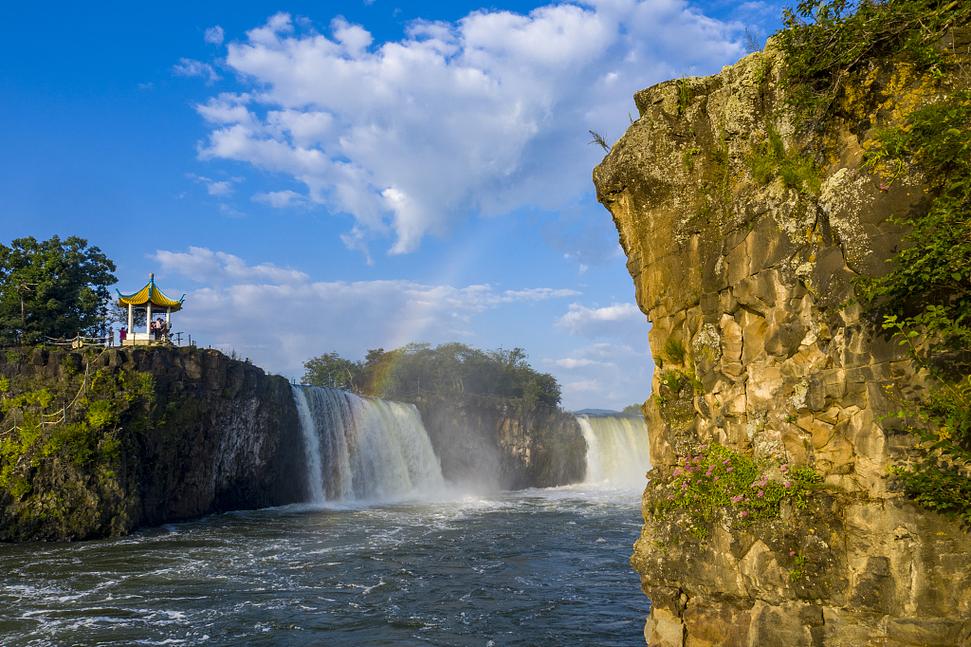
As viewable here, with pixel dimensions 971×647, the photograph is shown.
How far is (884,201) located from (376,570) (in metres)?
15.1

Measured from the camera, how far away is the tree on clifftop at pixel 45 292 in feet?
105

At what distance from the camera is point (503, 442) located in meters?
47.7

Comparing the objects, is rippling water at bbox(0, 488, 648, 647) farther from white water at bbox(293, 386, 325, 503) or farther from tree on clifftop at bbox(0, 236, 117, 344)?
tree on clifftop at bbox(0, 236, 117, 344)

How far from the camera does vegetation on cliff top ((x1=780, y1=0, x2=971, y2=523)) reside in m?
5.89

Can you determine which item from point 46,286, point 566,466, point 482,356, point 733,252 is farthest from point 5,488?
point 482,356

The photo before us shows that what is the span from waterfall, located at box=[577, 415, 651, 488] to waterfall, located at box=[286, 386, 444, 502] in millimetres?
13438

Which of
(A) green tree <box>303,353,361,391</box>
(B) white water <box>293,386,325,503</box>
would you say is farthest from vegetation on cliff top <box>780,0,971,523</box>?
(A) green tree <box>303,353,361,391</box>

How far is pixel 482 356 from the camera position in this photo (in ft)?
205

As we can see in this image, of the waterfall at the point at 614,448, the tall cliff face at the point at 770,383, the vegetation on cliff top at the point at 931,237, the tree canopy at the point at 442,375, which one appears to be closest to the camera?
the vegetation on cliff top at the point at 931,237

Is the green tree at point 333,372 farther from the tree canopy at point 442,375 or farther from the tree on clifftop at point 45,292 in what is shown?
the tree on clifftop at point 45,292

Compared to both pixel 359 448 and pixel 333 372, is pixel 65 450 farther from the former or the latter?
pixel 333 372

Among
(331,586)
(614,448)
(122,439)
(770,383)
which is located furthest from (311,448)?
(770,383)

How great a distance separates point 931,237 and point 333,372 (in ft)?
214

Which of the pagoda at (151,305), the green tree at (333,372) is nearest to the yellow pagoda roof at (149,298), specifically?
the pagoda at (151,305)
